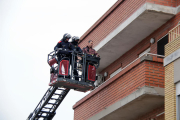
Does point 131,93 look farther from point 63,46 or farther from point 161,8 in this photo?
point 63,46

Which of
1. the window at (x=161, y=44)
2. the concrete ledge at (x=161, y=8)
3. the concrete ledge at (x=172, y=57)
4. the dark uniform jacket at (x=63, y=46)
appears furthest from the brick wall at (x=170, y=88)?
the dark uniform jacket at (x=63, y=46)

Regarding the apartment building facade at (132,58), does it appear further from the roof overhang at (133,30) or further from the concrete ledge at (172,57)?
the concrete ledge at (172,57)

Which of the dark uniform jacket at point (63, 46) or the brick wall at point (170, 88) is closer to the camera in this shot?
the brick wall at point (170, 88)

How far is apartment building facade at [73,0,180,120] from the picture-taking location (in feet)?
57.0

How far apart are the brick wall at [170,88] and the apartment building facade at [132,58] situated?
296 millimetres

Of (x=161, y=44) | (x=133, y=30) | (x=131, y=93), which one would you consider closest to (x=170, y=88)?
(x=131, y=93)

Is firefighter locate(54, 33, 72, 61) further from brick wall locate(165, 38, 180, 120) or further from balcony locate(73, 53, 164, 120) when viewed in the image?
brick wall locate(165, 38, 180, 120)

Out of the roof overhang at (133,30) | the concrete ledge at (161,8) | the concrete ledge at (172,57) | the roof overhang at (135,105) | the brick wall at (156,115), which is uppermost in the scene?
the concrete ledge at (161,8)

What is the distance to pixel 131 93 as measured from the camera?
17.8 m

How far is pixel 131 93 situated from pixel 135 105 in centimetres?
69

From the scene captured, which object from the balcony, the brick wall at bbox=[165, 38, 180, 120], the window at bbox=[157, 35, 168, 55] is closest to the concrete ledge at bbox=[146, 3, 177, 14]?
the window at bbox=[157, 35, 168, 55]

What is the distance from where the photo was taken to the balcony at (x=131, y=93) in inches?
677

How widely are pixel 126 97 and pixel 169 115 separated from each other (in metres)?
3.27

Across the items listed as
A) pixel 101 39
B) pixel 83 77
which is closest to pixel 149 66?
→ pixel 83 77
